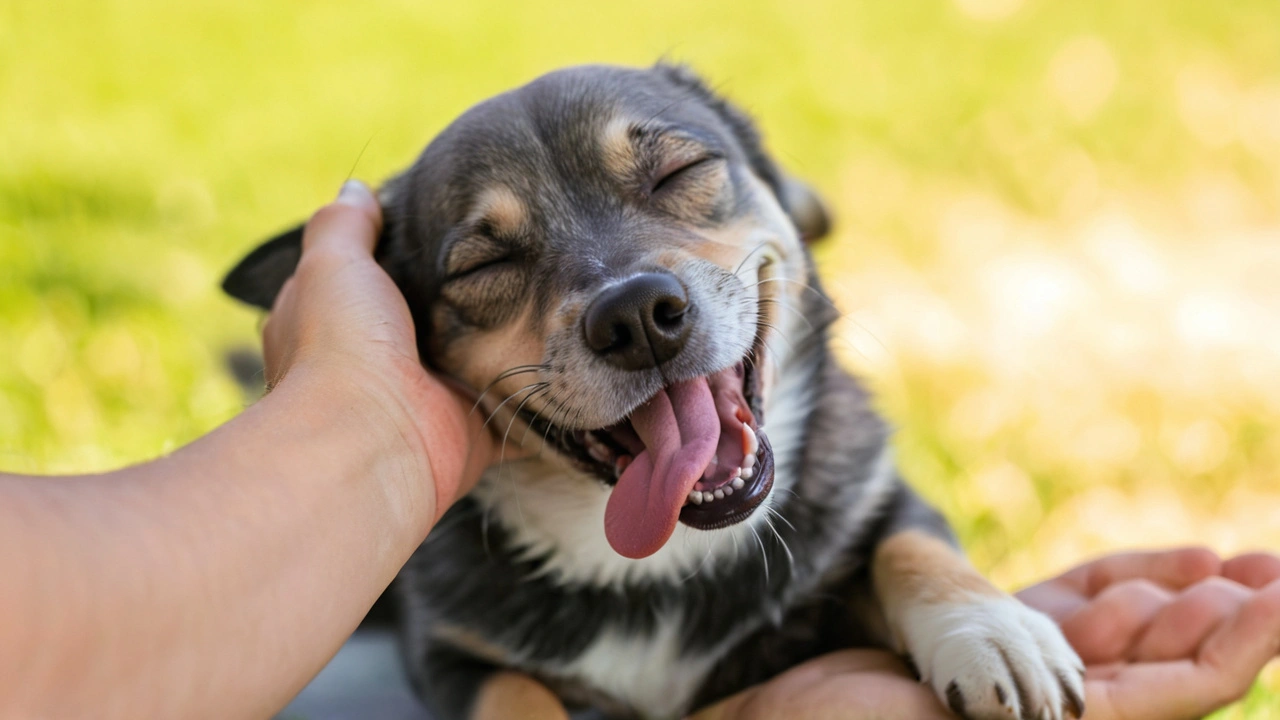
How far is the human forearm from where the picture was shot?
132 centimetres

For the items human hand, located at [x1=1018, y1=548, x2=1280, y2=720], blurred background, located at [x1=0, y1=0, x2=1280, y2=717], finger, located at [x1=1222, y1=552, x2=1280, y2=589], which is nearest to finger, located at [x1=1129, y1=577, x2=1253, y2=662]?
human hand, located at [x1=1018, y1=548, x2=1280, y2=720]

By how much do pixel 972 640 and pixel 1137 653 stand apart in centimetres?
49

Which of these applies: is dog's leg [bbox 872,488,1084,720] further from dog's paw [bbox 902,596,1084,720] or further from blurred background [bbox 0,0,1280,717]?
blurred background [bbox 0,0,1280,717]

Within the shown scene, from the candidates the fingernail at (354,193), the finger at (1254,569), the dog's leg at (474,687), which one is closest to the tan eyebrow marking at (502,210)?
the fingernail at (354,193)

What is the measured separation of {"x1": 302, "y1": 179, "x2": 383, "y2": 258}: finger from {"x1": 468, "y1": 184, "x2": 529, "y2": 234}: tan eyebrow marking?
0.94 ft

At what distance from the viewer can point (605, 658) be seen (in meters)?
2.51

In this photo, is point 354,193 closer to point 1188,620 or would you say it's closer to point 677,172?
point 677,172

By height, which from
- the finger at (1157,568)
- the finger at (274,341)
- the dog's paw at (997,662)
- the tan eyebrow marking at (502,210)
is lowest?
the finger at (1157,568)

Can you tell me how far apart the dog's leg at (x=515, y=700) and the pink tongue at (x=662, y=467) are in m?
0.46

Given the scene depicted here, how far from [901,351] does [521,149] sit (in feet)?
9.02

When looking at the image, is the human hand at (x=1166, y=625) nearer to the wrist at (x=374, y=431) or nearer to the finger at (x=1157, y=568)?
the finger at (x=1157, y=568)

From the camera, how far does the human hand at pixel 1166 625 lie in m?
2.11

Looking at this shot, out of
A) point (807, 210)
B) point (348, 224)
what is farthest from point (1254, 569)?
point (348, 224)

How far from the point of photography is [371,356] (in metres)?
2.09
